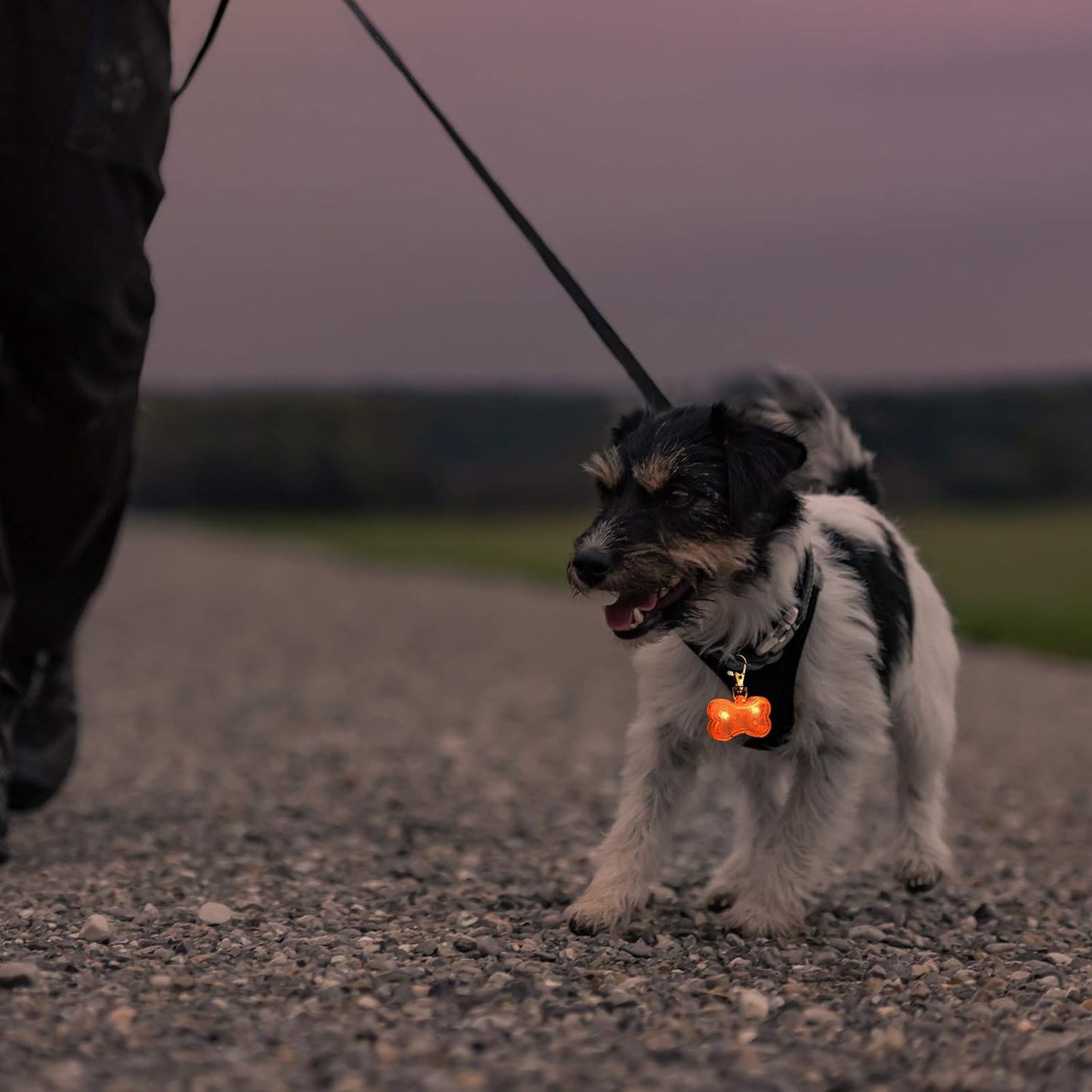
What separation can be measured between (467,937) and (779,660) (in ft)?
4.01

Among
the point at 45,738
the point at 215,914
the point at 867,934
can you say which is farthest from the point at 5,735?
the point at 867,934

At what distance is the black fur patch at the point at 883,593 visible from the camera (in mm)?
4734

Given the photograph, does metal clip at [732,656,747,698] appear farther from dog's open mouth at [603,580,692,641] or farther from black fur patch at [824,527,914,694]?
black fur patch at [824,527,914,694]

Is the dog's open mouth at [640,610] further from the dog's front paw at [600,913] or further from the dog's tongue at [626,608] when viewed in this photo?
the dog's front paw at [600,913]

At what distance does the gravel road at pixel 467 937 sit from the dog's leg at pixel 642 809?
0.17 m

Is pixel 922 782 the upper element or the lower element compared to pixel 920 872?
upper

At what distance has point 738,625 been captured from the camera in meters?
4.45

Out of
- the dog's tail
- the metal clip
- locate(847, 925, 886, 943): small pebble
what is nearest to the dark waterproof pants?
the metal clip

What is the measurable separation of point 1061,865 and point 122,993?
415 cm

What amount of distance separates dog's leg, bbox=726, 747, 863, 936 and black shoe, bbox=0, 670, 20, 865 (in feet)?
8.25

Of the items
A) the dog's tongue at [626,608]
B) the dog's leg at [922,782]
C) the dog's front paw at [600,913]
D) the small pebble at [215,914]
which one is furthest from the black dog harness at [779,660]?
the small pebble at [215,914]

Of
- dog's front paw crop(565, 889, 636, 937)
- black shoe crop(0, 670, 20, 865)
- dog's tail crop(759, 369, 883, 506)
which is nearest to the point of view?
dog's front paw crop(565, 889, 636, 937)

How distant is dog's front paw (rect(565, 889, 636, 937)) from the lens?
4480 mm

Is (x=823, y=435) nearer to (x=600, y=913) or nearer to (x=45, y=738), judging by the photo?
(x=600, y=913)
